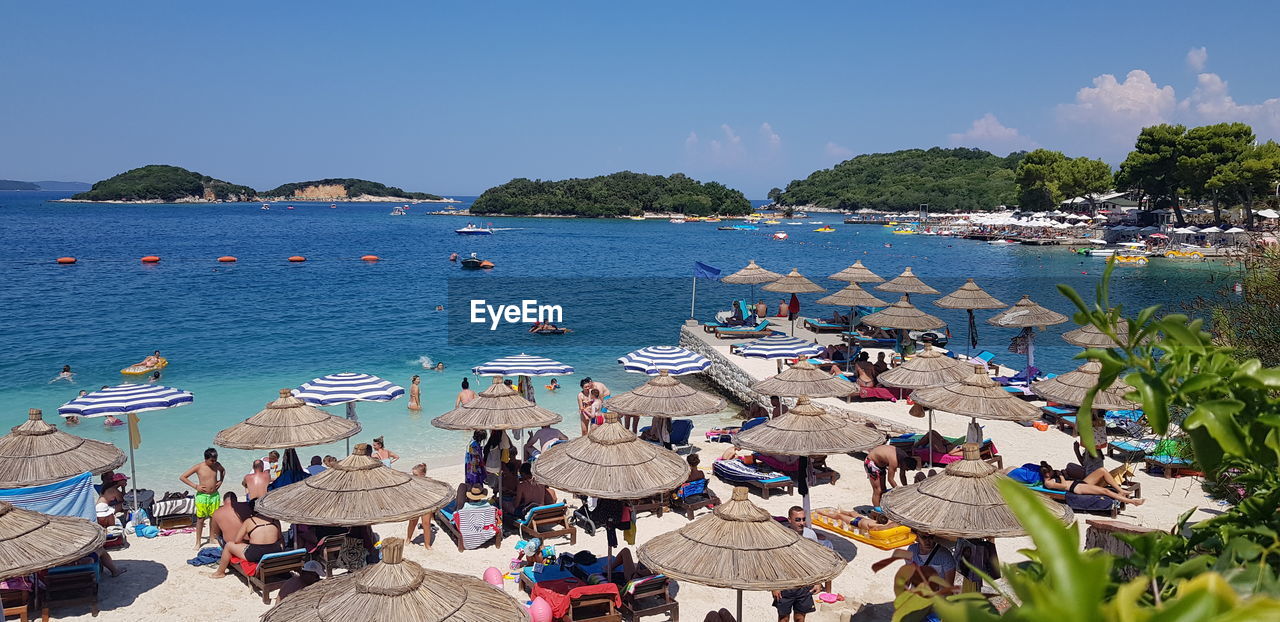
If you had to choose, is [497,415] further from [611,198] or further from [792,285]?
[611,198]

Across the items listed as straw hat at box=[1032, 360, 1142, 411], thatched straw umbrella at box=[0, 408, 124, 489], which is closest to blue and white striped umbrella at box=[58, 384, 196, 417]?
thatched straw umbrella at box=[0, 408, 124, 489]

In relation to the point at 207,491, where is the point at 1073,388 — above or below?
above

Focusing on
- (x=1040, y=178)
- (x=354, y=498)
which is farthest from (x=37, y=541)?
(x=1040, y=178)

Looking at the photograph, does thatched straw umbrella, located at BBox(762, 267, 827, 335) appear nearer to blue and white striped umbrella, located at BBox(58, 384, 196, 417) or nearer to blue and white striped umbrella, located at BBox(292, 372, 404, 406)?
blue and white striped umbrella, located at BBox(292, 372, 404, 406)

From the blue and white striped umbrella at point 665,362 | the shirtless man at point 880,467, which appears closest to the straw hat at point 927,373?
the shirtless man at point 880,467

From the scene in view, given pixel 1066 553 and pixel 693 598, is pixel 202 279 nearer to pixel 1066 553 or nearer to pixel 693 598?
pixel 693 598

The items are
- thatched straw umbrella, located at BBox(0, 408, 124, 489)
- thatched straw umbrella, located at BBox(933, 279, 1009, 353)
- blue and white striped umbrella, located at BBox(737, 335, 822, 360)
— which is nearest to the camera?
thatched straw umbrella, located at BBox(0, 408, 124, 489)

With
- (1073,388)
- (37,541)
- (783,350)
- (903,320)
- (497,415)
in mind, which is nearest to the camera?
(37,541)

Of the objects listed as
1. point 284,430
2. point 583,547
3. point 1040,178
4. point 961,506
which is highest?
point 1040,178
